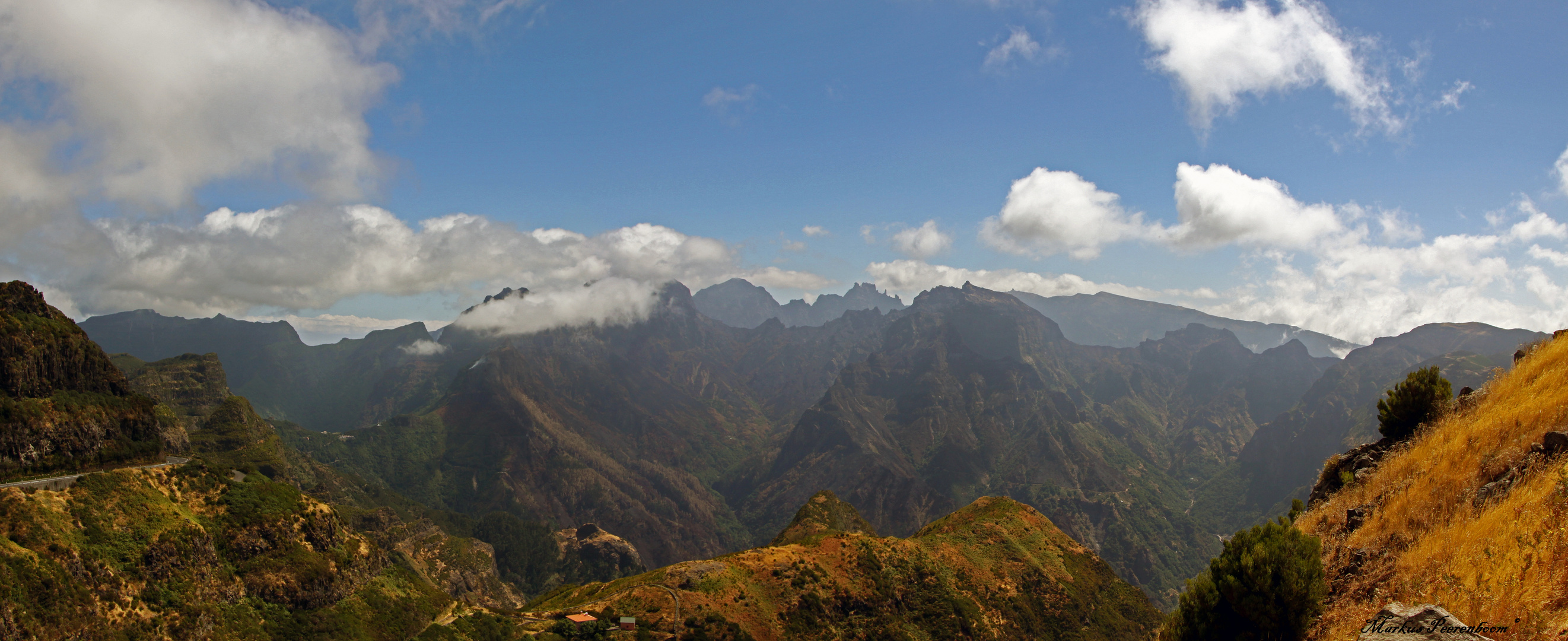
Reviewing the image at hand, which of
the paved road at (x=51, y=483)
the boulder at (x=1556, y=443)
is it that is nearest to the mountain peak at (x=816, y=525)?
the paved road at (x=51, y=483)

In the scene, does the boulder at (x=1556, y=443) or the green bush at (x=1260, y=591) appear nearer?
the boulder at (x=1556, y=443)

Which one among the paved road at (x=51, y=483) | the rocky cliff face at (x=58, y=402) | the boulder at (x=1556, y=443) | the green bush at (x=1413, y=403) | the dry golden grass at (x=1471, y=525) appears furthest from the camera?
Result: the rocky cliff face at (x=58, y=402)

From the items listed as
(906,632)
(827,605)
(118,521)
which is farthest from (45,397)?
(906,632)

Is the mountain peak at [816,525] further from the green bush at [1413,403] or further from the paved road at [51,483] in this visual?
the green bush at [1413,403]

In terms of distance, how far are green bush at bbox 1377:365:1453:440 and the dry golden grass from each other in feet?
15.1

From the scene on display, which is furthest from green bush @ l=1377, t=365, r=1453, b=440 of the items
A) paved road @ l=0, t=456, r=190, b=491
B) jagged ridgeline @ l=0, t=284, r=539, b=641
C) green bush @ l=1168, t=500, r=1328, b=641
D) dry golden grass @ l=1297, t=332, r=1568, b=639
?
paved road @ l=0, t=456, r=190, b=491

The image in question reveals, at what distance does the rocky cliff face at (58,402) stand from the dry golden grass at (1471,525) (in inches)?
5054

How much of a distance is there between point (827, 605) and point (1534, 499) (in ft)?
365

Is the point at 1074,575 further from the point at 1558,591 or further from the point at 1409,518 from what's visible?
the point at 1558,591

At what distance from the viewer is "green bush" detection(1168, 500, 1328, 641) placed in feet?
80.0

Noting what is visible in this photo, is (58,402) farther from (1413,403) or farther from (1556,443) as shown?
(1413,403)

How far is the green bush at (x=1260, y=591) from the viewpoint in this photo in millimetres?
24391

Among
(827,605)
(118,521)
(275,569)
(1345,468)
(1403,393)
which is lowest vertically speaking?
(827,605)

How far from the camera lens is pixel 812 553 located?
433ft
